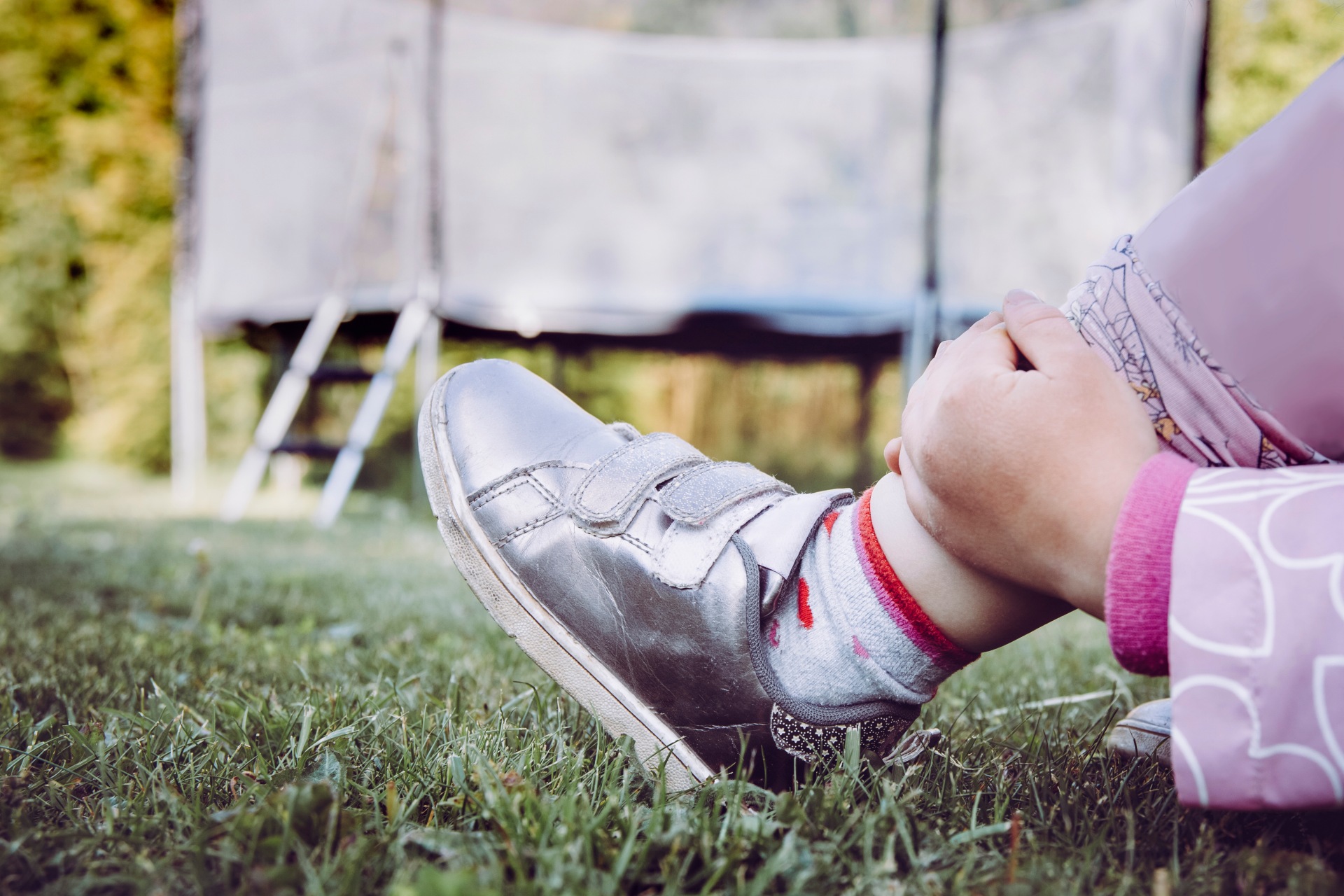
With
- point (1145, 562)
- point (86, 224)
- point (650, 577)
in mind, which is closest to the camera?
point (1145, 562)

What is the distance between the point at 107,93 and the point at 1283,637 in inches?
437

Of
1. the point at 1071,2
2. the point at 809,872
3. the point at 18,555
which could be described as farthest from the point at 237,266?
the point at 809,872

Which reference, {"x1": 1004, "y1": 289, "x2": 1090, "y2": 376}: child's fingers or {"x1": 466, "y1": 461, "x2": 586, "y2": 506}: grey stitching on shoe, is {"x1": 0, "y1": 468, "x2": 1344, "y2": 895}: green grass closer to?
{"x1": 466, "y1": 461, "x2": 586, "y2": 506}: grey stitching on shoe

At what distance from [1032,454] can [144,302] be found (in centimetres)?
874

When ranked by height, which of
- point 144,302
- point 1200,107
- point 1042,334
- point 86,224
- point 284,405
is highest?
point 1200,107

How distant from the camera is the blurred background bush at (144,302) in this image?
24.0 ft

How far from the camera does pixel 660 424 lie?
299 inches

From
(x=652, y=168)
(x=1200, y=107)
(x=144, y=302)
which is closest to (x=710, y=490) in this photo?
(x=1200, y=107)

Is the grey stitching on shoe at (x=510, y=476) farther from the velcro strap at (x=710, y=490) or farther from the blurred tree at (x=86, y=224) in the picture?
the blurred tree at (x=86, y=224)

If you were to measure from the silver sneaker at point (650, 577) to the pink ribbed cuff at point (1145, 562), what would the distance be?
230mm

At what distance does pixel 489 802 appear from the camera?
2.02 ft

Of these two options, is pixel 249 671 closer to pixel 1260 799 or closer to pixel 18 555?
pixel 1260 799

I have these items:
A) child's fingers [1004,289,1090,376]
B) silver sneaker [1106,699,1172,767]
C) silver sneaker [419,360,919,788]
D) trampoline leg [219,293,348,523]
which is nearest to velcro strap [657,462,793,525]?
silver sneaker [419,360,919,788]

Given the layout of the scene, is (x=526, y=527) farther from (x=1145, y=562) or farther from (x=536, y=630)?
(x=1145, y=562)
